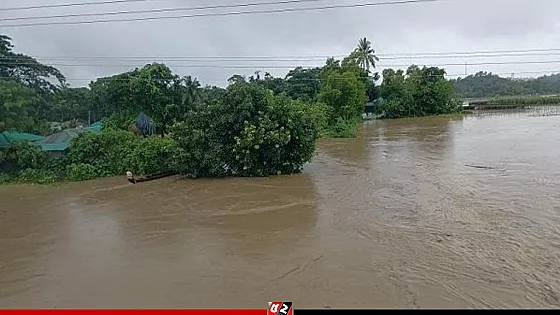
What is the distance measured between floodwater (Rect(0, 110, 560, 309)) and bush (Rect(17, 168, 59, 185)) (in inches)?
48.6

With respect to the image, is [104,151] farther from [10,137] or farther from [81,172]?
[10,137]

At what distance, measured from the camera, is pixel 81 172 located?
17828 mm

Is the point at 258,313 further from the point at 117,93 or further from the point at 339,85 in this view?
the point at 339,85

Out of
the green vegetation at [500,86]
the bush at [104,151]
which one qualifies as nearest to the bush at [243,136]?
the bush at [104,151]

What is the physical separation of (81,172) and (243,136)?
7209 mm

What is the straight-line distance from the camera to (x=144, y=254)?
8102mm

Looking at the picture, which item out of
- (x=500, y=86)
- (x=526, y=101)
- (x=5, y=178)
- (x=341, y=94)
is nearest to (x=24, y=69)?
(x=5, y=178)

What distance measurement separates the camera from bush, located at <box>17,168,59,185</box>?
17466mm

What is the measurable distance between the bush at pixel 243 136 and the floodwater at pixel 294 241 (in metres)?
0.80

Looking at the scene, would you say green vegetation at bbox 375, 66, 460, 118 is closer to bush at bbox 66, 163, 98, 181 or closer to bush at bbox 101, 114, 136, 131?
bush at bbox 101, 114, 136, 131

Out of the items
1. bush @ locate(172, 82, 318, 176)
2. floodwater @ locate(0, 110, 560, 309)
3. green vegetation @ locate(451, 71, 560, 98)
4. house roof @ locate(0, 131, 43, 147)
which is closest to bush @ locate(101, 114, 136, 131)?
house roof @ locate(0, 131, 43, 147)

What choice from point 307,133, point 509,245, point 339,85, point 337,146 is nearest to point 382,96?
point 339,85

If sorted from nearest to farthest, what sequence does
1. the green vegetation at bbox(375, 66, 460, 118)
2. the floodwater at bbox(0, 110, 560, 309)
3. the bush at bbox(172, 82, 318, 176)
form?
the floodwater at bbox(0, 110, 560, 309)
the bush at bbox(172, 82, 318, 176)
the green vegetation at bbox(375, 66, 460, 118)

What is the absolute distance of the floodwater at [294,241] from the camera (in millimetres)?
5988
